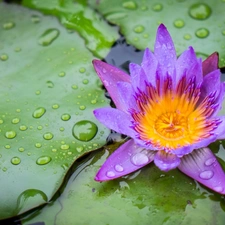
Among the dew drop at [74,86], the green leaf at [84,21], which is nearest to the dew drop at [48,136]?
the dew drop at [74,86]

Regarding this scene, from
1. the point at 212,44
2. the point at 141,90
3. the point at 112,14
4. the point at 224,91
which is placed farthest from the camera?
the point at 112,14

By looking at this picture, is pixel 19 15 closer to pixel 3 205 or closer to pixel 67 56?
pixel 67 56

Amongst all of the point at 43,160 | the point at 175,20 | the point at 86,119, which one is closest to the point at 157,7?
the point at 175,20

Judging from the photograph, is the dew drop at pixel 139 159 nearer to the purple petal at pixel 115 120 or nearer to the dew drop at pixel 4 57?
the purple petal at pixel 115 120

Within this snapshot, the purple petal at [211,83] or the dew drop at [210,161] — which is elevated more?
the purple petal at [211,83]

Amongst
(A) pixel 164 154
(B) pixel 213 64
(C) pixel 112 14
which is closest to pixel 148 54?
(B) pixel 213 64
